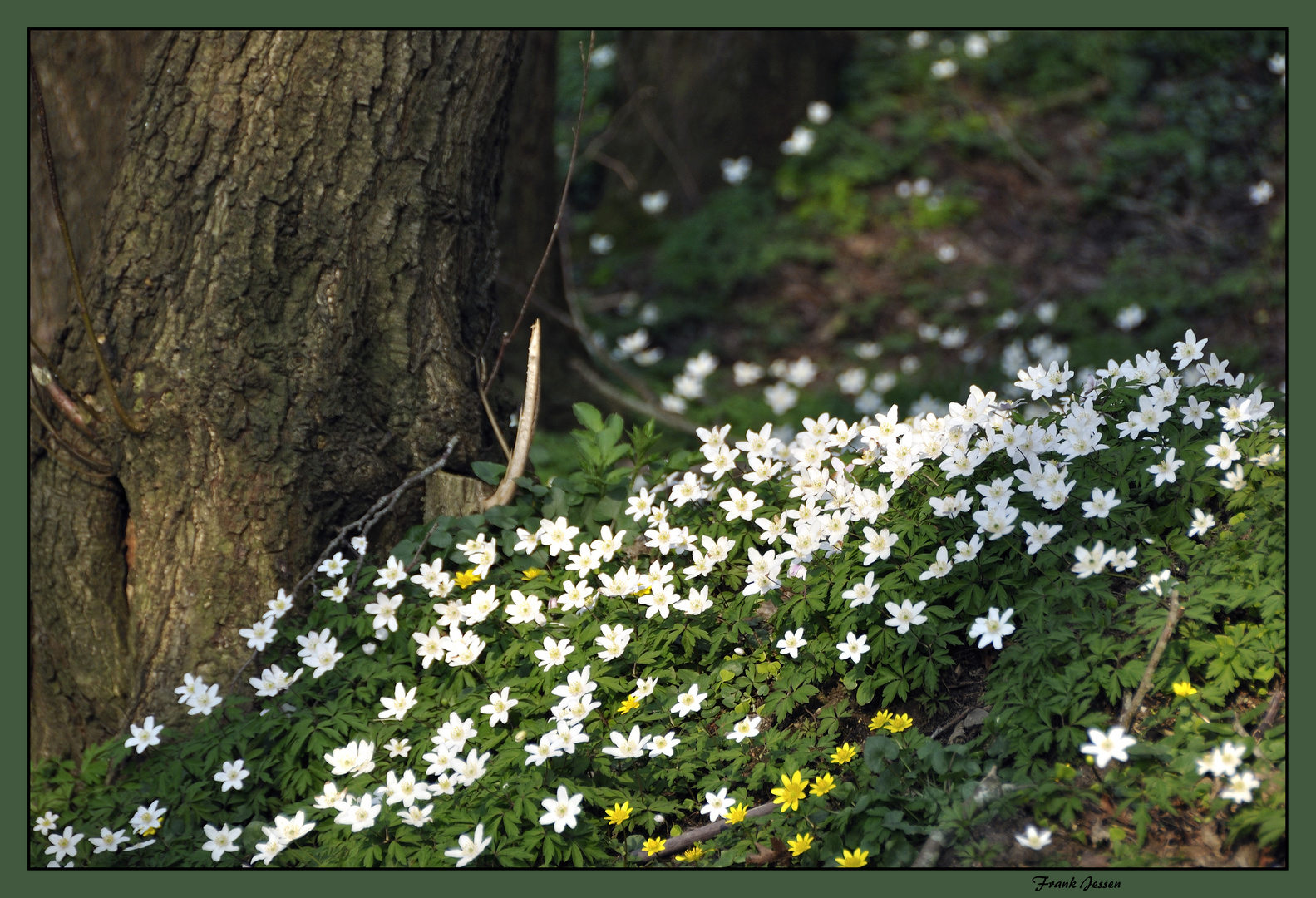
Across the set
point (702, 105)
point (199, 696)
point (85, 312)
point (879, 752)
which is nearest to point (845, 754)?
point (879, 752)

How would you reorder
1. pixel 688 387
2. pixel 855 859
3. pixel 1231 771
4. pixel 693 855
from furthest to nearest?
pixel 688 387, pixel 693 855, pixel 855 859, pixel 1231 771

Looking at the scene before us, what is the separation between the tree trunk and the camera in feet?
10.4

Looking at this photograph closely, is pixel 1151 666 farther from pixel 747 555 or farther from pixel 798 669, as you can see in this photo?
pixel 747 555

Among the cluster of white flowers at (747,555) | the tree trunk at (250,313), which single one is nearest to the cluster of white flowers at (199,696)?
the cluster of white flowers at (747,555)

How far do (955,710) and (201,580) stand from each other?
246 centimetres

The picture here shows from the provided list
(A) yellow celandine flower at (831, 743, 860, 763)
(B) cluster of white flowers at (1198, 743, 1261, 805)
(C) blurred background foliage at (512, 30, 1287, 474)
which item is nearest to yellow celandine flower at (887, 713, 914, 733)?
(A) yellow celandine flower at (831, 743, 860, 763)

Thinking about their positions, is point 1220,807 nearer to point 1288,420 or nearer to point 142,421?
point 1288,420

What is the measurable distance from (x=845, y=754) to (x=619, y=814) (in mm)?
608

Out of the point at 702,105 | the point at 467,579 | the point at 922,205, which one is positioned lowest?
the point at 467,579

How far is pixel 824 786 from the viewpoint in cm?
240

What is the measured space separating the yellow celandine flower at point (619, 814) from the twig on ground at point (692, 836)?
0.09 meters

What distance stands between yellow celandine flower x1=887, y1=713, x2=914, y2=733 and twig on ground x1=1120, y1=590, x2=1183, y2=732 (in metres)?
0.51

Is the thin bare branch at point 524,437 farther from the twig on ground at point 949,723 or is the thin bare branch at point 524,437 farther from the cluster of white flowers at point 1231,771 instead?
the cluster of white flowers at point 1231,771

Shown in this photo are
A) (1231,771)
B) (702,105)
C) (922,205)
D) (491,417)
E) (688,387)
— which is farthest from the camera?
(702,105)
